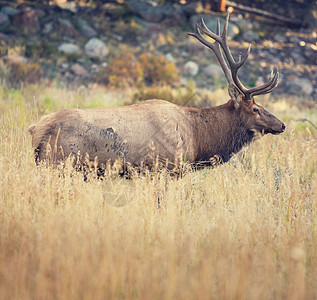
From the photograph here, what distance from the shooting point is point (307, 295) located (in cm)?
275

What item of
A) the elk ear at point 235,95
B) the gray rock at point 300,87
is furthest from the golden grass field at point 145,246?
the gray rock at point 300,87

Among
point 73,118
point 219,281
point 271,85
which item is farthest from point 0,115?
point 219,281

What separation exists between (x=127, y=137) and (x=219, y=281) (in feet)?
8.10

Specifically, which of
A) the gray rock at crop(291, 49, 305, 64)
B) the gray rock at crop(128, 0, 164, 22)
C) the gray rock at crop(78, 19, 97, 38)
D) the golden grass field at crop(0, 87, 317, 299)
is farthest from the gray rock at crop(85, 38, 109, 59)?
the golden grass field at crop(0, 87, 317, 299)

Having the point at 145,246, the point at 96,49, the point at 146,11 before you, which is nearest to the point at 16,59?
the point at 96,49

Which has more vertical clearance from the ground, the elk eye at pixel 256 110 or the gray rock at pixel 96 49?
the elk eye at pixel 256 110

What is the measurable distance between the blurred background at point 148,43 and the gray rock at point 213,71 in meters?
0.04

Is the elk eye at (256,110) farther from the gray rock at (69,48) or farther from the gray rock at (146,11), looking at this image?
the gray rock at (146,11)

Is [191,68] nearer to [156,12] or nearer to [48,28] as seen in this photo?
[156,12]

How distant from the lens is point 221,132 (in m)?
5.59

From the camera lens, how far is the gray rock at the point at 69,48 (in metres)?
17.7

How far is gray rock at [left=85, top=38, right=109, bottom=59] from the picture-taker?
698 inches

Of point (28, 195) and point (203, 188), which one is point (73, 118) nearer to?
point (28, 195)

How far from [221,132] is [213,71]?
→ 12.4 metres
